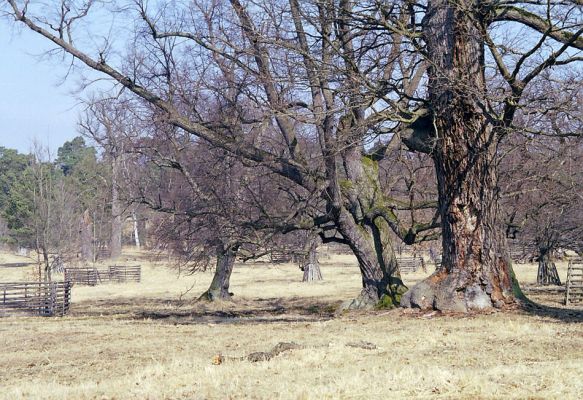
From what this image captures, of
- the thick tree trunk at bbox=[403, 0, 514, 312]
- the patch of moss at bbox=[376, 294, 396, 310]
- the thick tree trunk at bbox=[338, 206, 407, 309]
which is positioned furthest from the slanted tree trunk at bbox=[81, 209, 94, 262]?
the thick tree trunk at bbox=[403, 0, 514, 312]

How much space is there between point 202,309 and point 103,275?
98.8 feet

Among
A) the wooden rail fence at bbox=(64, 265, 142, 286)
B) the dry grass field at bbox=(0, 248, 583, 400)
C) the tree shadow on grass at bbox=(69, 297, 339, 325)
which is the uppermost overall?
the wooden rail fence at bbox=(64, 265, 142, 286)

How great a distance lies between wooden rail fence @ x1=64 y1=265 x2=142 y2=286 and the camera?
5291cm

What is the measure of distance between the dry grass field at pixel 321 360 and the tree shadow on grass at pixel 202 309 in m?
6.03

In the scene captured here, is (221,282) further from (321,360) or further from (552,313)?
(321,360)

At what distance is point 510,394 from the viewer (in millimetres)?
7383

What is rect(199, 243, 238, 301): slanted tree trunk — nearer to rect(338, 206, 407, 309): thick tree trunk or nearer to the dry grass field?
the dry grass field

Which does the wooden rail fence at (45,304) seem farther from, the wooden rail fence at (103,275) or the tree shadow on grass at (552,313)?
the tree shadow on grass at (552,313)

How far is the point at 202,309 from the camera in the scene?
2853 centimetres

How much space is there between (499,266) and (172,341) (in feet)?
20.6

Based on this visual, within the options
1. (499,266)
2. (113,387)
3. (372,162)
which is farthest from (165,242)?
(113,387)

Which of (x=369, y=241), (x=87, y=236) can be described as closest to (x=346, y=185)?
(x=369, y=241)

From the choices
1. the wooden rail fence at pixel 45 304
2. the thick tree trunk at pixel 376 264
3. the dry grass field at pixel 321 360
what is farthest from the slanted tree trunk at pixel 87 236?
the thick tree trunk at pixel 376 264

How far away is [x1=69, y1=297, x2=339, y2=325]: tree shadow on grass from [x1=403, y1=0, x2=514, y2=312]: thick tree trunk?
863 centimetres
